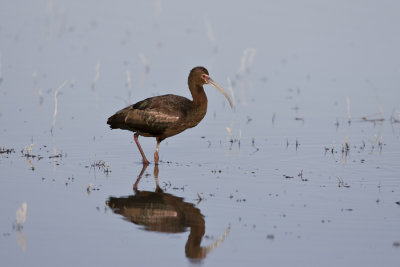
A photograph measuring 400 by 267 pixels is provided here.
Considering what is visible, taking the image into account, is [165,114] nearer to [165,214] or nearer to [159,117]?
[159,117]

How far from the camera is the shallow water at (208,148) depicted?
30.0 feet

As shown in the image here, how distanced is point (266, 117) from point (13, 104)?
18.2 ft

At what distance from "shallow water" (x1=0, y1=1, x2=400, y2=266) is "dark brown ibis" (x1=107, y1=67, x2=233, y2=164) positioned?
57cm

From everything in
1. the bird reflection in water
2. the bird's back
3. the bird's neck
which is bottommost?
the bird reflection in water

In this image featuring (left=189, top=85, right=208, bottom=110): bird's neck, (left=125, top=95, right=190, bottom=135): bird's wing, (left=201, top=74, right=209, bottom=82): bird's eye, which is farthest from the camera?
(left=201, top=74, right=209, bottom=82): bird's eye

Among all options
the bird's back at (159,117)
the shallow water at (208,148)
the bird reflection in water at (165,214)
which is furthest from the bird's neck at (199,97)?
the bird reflection in water at (165,214)

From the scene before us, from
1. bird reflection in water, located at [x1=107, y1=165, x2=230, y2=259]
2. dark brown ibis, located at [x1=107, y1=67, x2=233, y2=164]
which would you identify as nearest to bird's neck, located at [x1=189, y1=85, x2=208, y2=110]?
dark brown ibis, located at [x1=107, y1=67, x2=233, y2=164]

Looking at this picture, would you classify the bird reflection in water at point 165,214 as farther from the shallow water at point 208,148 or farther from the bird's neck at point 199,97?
the bird's neck at point 199,97

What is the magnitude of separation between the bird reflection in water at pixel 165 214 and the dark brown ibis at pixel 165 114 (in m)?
2.20

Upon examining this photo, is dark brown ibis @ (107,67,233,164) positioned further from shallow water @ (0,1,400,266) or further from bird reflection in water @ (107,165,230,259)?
bird reflection in water @ (107,165,230,259)

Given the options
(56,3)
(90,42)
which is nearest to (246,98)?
(90,42)

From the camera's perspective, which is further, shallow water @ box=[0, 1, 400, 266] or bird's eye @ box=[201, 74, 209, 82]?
bird's eye @ box=[201, 74, 209, 82]

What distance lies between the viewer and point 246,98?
19.7 metres

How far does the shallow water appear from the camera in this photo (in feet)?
30.0
